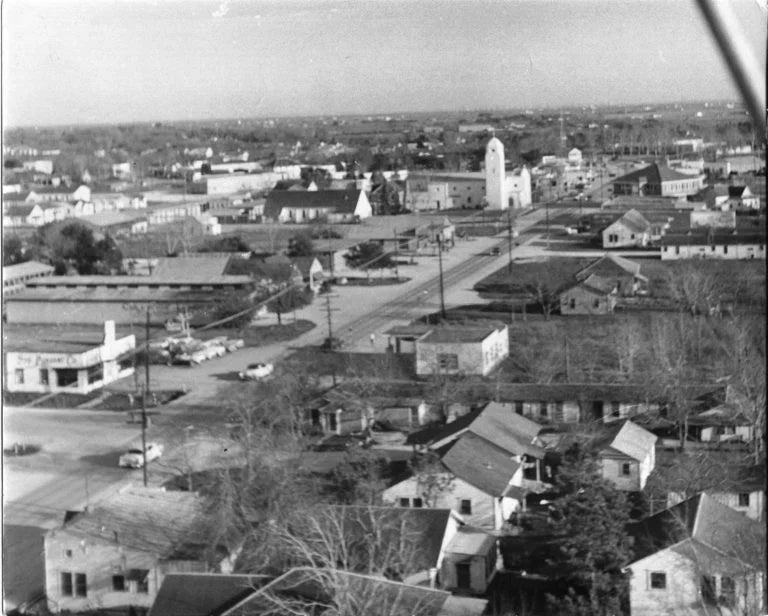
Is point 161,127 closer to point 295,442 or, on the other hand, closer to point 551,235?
point 295,442

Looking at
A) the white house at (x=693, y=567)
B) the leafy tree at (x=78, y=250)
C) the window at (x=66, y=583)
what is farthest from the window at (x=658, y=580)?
the leafy tree at (x=78, y=250)

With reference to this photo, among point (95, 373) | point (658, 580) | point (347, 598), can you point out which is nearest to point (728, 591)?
point (658, 580)

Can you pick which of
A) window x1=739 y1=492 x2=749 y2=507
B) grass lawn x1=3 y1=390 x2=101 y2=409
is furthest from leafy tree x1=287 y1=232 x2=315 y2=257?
window x1=739 y1=492 x2=749 y2=507

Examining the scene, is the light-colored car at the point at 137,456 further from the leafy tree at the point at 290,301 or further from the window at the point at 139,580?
the leafy tree at the point at 290,301

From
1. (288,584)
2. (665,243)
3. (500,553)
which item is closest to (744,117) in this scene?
(665,243)

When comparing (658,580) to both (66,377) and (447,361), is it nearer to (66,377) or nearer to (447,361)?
(447,361)

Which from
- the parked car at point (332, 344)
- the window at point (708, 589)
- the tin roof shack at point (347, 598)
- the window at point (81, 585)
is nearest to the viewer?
the tin roof shack at point (347, 598)
